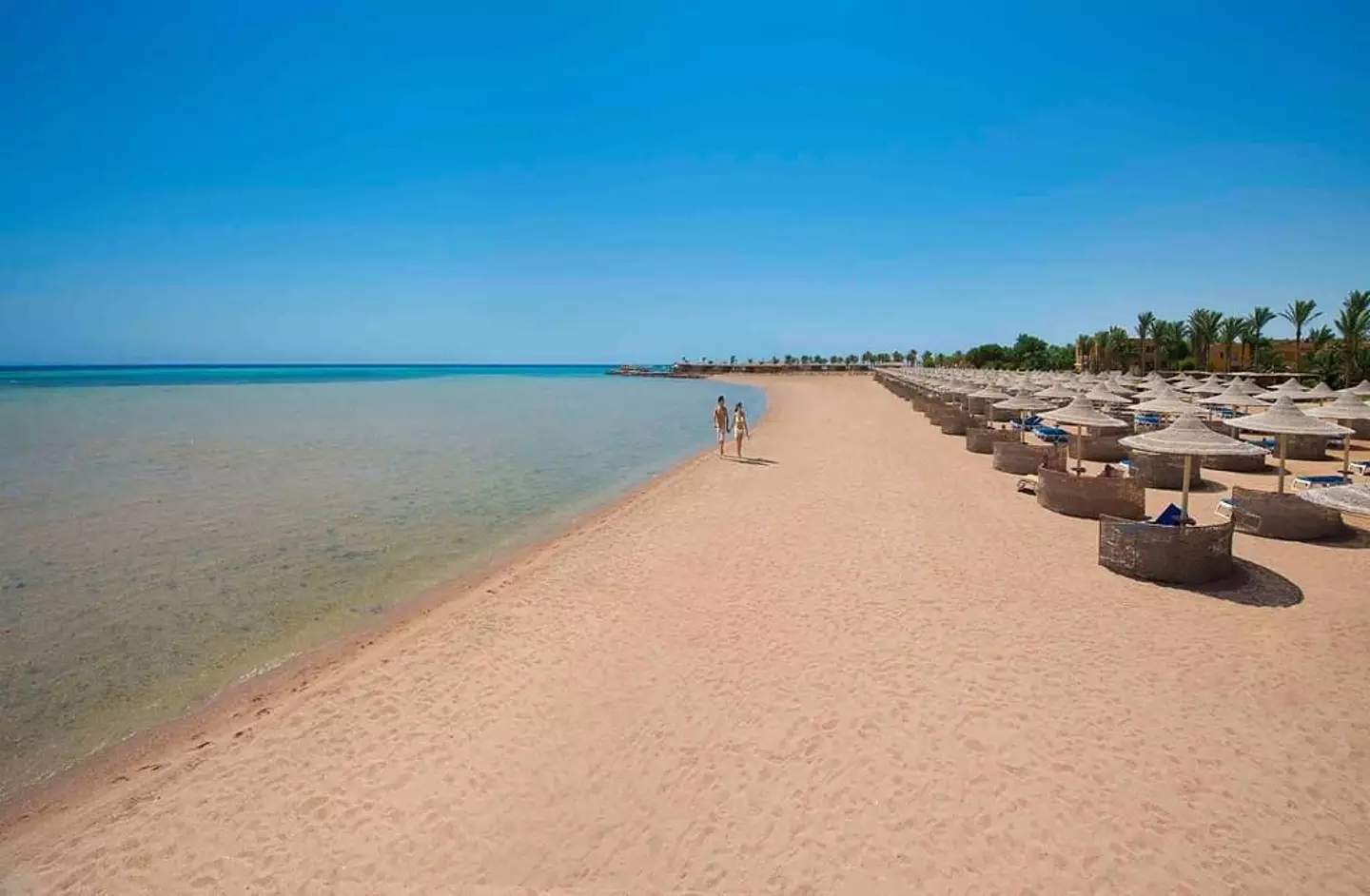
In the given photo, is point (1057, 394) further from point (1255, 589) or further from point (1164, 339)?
point (1164, 339)

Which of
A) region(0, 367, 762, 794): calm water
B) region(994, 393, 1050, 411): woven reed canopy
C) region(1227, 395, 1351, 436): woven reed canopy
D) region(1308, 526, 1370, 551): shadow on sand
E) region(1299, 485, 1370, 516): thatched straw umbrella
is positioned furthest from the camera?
region(994, 393, 1050, 411): woven reed canopy

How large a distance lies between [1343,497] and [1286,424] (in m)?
5.08

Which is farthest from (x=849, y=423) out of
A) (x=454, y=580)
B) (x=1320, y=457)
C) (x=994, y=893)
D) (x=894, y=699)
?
(x=994, y=893)


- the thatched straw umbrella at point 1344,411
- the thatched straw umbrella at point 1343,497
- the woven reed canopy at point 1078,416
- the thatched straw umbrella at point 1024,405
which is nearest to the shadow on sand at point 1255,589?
the thatched straw umbrella at point 1343,497

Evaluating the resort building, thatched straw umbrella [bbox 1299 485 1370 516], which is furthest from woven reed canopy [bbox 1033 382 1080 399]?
the resort building

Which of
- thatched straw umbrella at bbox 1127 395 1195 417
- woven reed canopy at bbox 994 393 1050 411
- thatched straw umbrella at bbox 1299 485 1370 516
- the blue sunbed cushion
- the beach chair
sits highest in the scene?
thatched straw umbrella at bbox 1127 395 1195 417

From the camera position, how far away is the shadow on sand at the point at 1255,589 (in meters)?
5.98

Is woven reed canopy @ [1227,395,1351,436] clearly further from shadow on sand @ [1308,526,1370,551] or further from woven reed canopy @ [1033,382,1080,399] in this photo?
woven reed canopy @ [1033,382,1080,399]

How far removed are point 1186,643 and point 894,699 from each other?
8.57ft

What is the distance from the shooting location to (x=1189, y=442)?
7.35 metres

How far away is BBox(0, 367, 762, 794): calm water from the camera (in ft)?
17.7

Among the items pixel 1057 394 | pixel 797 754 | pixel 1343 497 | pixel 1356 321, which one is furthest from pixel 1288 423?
pixel 1356 321

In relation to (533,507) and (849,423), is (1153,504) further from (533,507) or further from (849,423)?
(849,423)

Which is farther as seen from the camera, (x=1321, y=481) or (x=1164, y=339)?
(x=1164, y=339)
